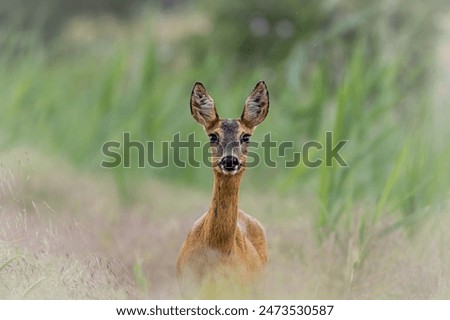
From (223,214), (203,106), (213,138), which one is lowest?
(223,214)

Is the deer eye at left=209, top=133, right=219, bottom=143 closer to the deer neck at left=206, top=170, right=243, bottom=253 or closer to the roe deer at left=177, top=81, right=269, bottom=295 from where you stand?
the roe deer at left=177, top=81, right=269, bottom=295

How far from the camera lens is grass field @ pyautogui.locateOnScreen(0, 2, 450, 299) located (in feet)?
13.2

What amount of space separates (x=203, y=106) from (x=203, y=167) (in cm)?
44

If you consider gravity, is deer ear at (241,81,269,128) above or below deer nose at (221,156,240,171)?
above

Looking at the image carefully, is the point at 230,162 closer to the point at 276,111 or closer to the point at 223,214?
the point at 223,214

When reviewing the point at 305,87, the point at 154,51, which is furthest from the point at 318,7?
the point at 154,51

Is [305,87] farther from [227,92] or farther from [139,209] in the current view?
[139,209]

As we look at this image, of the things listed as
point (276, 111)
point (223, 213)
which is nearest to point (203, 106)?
point (223, 213)

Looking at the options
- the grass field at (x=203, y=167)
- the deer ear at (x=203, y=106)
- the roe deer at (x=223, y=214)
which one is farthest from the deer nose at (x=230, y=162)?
the grass field at (x=203, y=167)

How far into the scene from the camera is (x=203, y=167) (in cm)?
412

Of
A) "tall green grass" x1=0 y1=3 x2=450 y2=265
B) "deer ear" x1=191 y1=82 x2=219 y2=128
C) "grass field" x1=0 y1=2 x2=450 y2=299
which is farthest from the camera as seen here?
"tall green grass" x1=0 y1=3 x2=450 y2=265

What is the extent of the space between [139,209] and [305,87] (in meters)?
1.08

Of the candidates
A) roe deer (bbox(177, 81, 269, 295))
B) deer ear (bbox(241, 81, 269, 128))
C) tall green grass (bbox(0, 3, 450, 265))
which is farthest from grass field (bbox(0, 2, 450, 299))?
deer ear (bbox(241, 81, 269, 128))

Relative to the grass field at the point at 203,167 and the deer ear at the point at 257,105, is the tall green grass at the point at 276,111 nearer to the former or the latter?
the grass field at the point at 203,167
